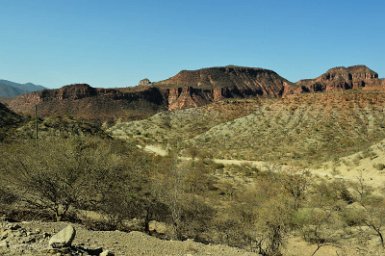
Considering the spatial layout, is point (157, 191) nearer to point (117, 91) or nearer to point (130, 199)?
point (130, 199)

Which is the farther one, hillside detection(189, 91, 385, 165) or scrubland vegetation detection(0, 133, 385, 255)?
hillside detection(189, 91, 385, 165)

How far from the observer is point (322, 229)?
24625mm

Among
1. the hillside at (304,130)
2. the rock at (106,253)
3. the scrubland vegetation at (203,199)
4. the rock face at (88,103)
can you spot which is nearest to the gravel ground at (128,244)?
the rock at (106,253)

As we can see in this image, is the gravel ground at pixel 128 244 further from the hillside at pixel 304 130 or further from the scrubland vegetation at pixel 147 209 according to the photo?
the hillside at pixel 304 130

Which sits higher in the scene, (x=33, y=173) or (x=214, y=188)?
(x=33, y=173)

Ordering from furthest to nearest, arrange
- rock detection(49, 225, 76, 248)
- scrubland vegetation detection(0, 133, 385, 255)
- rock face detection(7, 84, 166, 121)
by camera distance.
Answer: rock face detection(7, 84, 166, 121), scrubland vegetation detection(0, 133, 385, 255), rock detection(49, 225, 76, 248)

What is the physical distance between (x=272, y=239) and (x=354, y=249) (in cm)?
425

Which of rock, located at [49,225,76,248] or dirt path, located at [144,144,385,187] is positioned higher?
rock, located at [49,225,76,248]

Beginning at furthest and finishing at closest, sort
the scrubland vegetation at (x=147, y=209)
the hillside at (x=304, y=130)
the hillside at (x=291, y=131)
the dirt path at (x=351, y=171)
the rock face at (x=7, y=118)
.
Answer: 1. the hillside at (x=291, y=131)
2. the hillside at (x=304, y=130)
3. the rock face at (x=7, y=118)
4. the dirt path at (x=351, y=171)
5. the scrubland vegetation at (x=147, y=209)

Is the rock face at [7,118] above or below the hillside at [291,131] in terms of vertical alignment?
above

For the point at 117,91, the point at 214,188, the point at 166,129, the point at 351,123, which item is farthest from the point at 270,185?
the point at 117,91

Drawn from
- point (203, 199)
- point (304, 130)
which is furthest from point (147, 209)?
point (304, 130)

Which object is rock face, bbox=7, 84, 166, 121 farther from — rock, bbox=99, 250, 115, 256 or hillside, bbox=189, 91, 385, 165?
rock, bbox=99, 250, 115, 256

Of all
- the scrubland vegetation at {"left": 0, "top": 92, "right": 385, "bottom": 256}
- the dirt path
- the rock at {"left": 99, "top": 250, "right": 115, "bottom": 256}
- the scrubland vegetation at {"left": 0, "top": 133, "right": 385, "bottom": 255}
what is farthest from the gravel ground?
the dirt path
